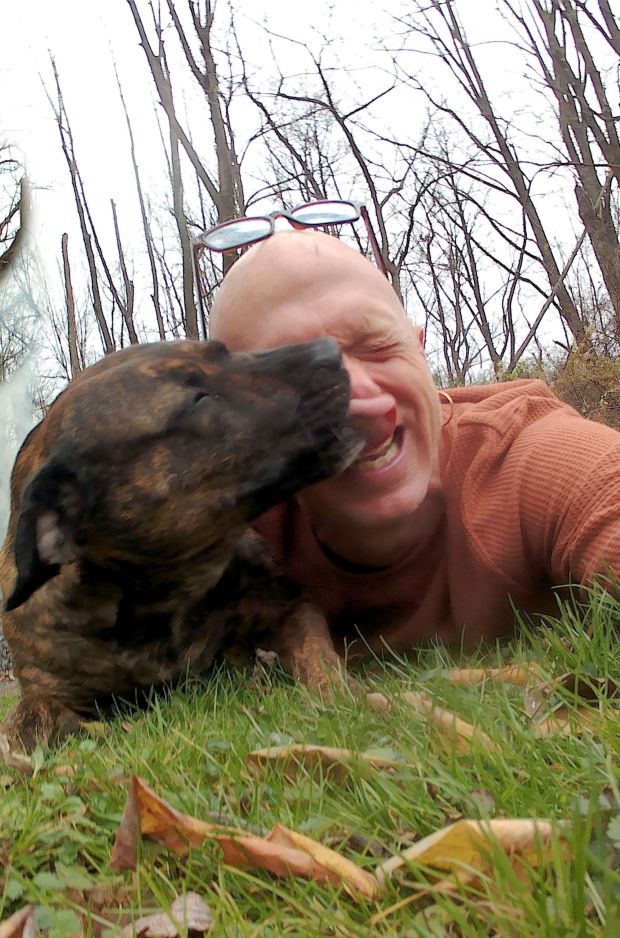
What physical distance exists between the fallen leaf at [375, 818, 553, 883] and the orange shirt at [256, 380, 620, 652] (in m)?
1.26

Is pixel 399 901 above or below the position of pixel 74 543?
below

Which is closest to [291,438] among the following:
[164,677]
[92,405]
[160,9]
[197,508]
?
[197,508]

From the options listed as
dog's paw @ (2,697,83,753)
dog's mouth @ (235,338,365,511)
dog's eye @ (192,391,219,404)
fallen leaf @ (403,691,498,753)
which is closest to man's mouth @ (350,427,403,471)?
dog's mouth @ (235,338,365,511)

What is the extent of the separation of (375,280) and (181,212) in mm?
9292

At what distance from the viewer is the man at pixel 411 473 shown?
8.49 feet

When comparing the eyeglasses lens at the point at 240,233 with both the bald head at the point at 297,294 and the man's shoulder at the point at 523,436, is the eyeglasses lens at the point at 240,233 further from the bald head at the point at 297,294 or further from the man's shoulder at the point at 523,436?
the man's shoulder at the point at 523,436

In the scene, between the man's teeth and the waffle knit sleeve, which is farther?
the man's teeth

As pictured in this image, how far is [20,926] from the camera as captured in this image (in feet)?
4.23

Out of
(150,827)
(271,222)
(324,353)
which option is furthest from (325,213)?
(150,827)

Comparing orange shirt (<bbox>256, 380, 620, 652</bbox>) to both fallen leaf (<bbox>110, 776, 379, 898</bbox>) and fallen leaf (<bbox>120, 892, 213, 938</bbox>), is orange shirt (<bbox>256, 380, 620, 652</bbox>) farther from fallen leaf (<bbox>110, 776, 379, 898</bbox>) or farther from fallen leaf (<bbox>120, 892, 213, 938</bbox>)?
fallen leaf (<bbox>120, 892, 213, 938</bbox>)

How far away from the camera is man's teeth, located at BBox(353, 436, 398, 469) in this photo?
2.86m

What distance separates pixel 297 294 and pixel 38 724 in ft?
5.95

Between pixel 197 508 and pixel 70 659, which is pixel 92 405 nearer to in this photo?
pixel 197 508

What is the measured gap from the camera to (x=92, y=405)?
2.66 meters
